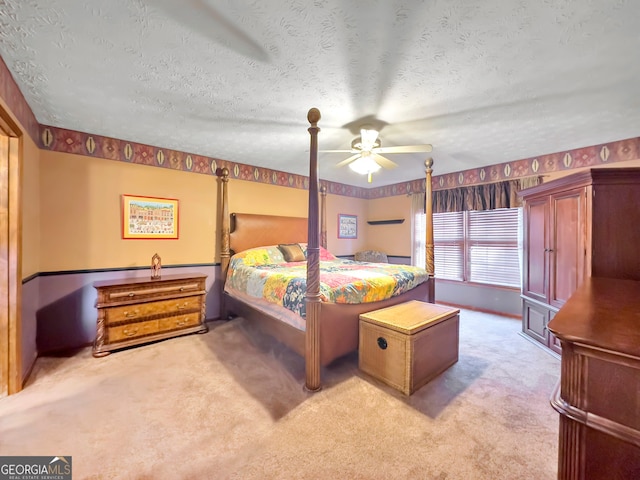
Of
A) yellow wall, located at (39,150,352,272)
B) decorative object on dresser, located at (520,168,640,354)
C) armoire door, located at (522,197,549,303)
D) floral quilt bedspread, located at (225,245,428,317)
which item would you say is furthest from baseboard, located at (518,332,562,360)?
yellow wall, located at (39,150,352,272)

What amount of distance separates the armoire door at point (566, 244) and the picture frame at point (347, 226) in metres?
3.43

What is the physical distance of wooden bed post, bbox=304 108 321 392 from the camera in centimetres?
219

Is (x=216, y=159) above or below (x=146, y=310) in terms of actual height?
above

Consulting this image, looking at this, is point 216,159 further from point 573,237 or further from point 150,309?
point 573,237

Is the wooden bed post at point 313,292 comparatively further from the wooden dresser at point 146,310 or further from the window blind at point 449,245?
the window blind at point 449,245

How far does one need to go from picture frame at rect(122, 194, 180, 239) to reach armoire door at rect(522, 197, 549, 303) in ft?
15.3

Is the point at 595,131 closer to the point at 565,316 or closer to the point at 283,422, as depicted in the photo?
the point at 565,316

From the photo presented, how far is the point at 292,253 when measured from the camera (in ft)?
13.6

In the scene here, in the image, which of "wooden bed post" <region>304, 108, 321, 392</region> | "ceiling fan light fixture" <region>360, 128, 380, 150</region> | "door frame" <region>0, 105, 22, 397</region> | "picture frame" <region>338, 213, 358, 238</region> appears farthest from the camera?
"picture frame" <region>338, 213, 358, 238</region>

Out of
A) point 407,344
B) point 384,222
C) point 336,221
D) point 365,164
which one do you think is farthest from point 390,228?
point 407,344

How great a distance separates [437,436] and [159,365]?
2.48 meters

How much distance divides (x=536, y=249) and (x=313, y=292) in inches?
117

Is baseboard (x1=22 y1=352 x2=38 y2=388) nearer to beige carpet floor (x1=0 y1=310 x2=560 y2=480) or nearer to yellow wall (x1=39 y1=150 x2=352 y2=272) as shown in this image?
beige carpet floor (x1=0 y1=310 x2=560 y2=480)

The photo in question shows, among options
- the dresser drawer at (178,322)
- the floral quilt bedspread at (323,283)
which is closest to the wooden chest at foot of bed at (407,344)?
the floral quilt bedspread at (323,283)
